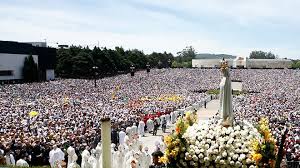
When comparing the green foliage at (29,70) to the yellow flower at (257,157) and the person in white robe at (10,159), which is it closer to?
the person in white robe at (10,159)

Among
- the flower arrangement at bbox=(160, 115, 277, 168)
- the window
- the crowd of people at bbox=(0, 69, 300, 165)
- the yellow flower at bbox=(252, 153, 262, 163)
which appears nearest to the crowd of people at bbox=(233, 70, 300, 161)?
the crowd of people at bbox=(0, 69, 300, 165)

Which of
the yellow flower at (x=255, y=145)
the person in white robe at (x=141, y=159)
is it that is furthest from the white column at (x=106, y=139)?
the person in white robe at (x=141, y=159)

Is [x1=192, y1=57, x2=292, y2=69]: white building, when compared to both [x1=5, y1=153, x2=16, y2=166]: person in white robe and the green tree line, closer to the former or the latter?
the green tree line

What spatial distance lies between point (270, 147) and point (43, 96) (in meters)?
41.0

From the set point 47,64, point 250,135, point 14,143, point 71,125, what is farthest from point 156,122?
point 47,64

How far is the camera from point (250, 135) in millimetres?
9758

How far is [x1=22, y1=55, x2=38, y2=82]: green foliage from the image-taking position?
70312mm

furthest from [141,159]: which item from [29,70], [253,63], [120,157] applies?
[253,63]

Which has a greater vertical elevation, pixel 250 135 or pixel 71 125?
pixel 250 135

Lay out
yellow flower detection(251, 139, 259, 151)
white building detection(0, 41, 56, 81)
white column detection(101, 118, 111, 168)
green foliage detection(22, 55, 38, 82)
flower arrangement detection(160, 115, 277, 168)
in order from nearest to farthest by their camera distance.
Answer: white column detection(101, 118, 111, 168) < yellow flower detection(251, 139, 259, 151) < flower arrangement detection(160, 115, 277, 168) < white building detection(0, 41, 56, 81) < green foliage detection(22, 55, 38, 82)

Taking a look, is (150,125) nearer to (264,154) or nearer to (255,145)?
(255,145)

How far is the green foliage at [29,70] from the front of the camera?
7031cm

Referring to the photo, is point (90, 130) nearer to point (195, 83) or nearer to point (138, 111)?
point (138, 111)

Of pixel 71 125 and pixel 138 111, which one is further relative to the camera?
pixel 138 111
